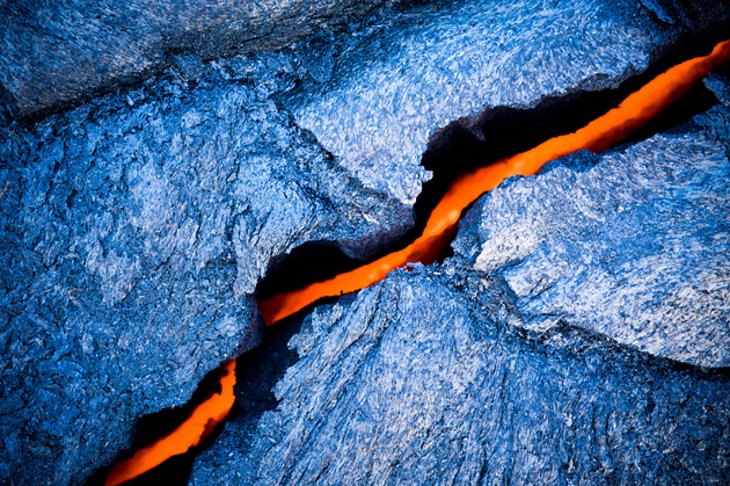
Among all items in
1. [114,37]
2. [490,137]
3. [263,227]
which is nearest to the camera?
[114,37]

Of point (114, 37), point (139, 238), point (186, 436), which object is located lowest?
point (186, 436)

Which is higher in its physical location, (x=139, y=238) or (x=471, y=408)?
(x=139, y=238)

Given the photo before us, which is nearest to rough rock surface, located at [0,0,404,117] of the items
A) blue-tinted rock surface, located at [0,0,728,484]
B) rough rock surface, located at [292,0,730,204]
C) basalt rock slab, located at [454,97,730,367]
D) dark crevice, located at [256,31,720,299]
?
blue-tinted rock surface, located at [0,0,728,484]

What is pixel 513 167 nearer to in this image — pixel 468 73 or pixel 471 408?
pixel 468 73

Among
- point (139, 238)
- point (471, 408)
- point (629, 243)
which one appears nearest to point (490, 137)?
point (629, 243)

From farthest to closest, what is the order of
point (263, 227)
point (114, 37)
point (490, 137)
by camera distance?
1. point (490, 137)
2. point (263, 227)
3. point (114, 37)

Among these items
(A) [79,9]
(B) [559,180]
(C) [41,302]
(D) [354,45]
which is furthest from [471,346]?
(A) [79,9]

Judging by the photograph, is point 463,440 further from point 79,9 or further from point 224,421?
point 79,9
